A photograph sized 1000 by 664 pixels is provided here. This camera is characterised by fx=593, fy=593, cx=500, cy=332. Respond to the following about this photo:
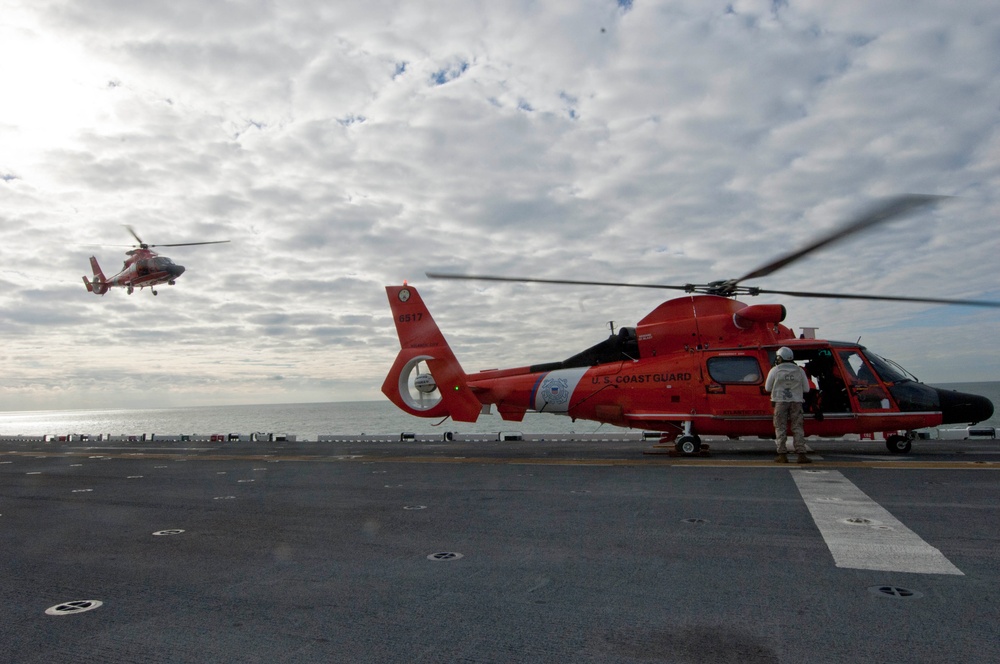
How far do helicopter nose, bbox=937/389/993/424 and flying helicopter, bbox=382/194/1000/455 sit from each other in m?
0.03

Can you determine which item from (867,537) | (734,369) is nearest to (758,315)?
(734,369)

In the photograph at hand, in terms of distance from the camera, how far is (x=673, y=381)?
49.2ft

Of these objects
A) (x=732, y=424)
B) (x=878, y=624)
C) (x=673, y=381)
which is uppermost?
(x=673, y=381)

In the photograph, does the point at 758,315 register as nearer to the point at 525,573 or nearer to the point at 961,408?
the point at 961,408

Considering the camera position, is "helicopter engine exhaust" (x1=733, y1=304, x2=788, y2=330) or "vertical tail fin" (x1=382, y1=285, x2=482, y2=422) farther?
"vertical tail fin" (x1=382, y1=285, x2=482, y2=422)

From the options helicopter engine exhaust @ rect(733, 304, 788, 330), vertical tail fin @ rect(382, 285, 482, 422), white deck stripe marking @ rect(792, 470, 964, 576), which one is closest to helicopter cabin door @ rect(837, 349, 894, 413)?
helicopter engine exhaust @ rect(733, 304, 788, 330)

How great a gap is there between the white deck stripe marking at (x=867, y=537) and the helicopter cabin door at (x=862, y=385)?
6.96 metres

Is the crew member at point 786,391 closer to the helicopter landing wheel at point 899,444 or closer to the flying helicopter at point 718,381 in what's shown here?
the flying helicopter at point 718,381

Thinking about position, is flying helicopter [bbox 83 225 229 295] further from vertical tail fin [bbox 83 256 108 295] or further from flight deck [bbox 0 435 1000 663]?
flight deck [bbox 0 435 1000 663]

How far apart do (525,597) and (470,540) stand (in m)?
1.87

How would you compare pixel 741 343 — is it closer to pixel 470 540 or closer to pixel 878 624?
pixel 470 540

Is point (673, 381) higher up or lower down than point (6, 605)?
higher up

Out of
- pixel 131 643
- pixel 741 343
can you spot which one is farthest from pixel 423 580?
pixel 741 343

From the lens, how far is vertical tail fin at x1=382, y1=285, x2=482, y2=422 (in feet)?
58.6
